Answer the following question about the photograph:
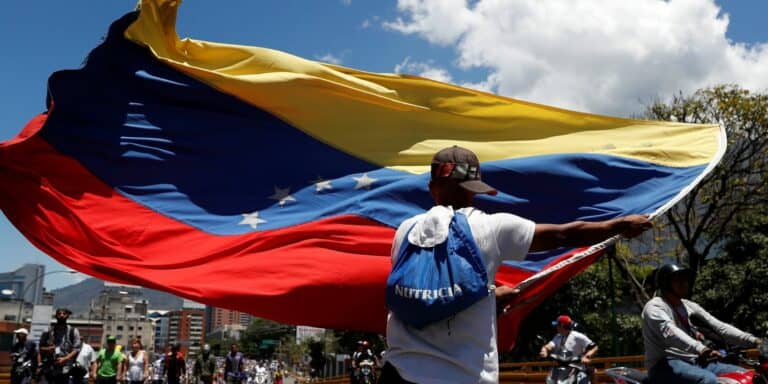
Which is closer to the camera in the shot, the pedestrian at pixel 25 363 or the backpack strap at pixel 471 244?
the backpack strap at pixel 471 244

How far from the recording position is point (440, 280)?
258 centimetres

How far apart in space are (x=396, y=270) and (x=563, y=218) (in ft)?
10.5

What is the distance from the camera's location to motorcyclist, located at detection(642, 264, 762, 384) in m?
4.97

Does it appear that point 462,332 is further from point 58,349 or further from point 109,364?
point 109,364

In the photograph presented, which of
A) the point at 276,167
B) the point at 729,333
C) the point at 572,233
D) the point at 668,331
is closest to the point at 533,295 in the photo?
the point at 668,331

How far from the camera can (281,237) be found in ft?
18.1

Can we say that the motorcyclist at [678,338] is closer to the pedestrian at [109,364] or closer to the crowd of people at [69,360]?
the crowd of people at [69,360]

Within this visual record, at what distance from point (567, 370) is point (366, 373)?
11207mm

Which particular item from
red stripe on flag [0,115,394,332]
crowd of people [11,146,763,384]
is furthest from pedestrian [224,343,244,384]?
crowd of people [11,146,763,384]

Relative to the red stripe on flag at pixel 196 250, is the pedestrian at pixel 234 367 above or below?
below

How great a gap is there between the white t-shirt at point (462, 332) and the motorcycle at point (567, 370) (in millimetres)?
7767

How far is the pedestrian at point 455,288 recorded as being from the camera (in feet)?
8.43

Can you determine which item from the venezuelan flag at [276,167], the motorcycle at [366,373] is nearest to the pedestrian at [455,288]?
the venezuelan flag at [276,167]

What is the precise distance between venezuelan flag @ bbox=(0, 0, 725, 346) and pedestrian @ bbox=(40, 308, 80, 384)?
524 centimetres
